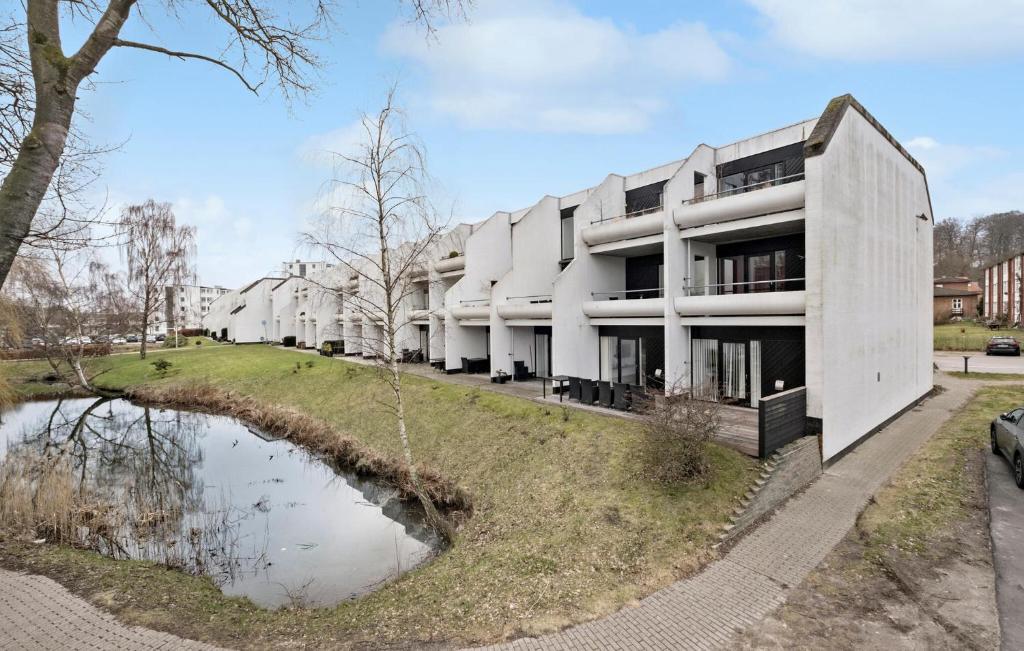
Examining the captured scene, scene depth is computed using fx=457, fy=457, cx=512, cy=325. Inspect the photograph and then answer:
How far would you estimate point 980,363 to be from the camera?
92.7ft

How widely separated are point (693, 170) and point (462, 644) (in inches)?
596

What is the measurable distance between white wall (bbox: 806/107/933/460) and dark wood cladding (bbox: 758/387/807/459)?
16.6 inches

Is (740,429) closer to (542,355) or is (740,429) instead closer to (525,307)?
(525,307)

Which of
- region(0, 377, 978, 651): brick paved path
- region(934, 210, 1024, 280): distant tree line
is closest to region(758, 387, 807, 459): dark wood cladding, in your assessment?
region(0, 377, 978, 651): brick paved path

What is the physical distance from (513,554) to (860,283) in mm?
11757

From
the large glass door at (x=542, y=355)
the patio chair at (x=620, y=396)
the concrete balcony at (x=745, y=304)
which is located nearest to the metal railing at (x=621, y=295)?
the concrete balcony at (x=745, y=304)

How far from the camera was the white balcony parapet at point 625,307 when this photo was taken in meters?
15.1

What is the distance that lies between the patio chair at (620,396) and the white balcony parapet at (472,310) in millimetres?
8558

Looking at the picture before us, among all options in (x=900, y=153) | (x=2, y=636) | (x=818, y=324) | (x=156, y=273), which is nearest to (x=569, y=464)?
(x=818, y=324)

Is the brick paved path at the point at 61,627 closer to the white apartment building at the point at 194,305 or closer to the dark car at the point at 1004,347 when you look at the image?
the dark car at the point at 1004,347

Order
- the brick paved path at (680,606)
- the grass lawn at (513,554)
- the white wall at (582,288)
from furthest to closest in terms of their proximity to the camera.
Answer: the white wall at (582,288)
the grass lawn at (513,554)
the brick paved path at (680,606)

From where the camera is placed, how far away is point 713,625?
6012mm

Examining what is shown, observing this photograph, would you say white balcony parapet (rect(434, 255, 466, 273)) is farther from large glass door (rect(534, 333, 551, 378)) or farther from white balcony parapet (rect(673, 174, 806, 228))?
white balcony parapet (rect(673, 174, 806, 228))

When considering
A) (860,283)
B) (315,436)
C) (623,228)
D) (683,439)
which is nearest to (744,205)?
(860,283)
